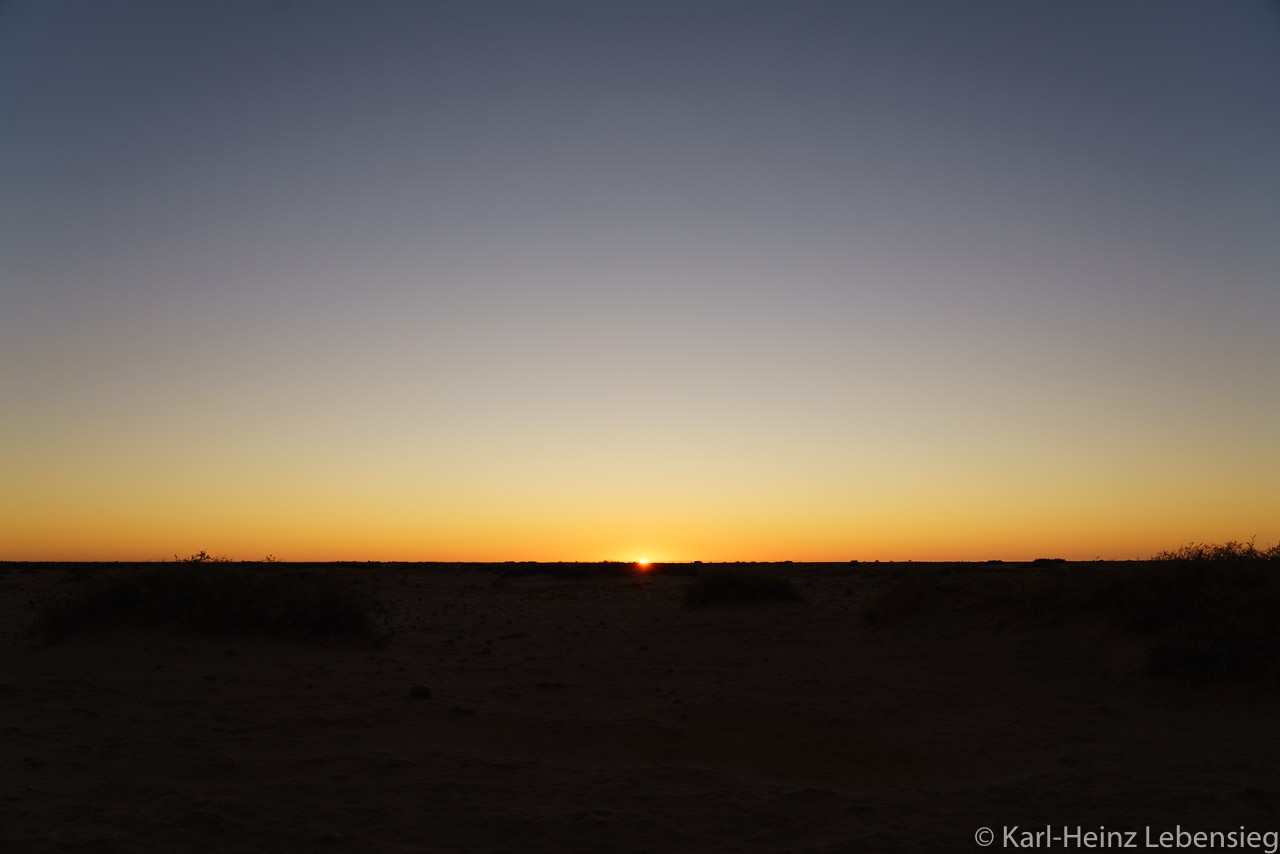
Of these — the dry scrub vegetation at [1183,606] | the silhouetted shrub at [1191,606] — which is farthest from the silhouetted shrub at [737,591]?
the silhouetted shrub at [1191,606]

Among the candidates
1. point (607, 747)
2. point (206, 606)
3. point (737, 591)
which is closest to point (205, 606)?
point (206, 606)

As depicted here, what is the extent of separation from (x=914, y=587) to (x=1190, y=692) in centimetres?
955

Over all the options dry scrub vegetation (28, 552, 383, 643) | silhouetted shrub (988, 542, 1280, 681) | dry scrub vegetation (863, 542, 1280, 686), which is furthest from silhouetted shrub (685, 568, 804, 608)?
dry scrub vegetation (28, 552, 383, 643)

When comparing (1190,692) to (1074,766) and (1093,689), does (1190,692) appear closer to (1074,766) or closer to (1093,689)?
(1093,689)

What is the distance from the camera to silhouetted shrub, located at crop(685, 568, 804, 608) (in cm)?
2886

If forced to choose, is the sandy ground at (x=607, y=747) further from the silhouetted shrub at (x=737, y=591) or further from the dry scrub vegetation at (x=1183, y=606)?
the silhouetted shrub at (x=737, y=591)

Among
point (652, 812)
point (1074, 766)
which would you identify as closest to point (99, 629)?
point (652, 812)

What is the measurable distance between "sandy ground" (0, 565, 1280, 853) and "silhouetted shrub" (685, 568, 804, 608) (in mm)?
10087

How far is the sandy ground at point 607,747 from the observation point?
7574 millimetres

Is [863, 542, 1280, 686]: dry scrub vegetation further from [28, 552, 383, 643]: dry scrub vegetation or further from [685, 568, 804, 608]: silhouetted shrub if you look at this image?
[28, 552, 383, 643]: dry scrub vegetation

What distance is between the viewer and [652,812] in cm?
812

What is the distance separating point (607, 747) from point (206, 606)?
959cm

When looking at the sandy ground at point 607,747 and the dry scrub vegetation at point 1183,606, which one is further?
the dry scrub vegetation at point 1183,606

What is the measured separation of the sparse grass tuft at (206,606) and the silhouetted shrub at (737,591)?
13.8 metres
